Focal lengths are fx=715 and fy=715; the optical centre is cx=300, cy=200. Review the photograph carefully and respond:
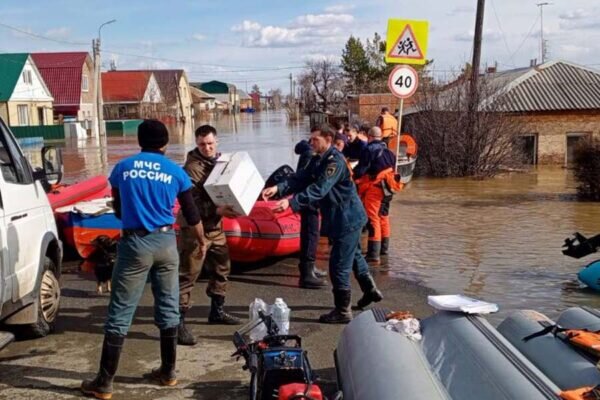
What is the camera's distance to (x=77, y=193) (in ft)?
33.9

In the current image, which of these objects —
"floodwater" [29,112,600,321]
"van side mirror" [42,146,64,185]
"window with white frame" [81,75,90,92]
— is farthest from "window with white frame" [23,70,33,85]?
"van side mirror" [42,146,64,185]

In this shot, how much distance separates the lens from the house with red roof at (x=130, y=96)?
80.3 meters

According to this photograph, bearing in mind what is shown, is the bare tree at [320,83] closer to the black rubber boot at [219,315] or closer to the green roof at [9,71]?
Result: the green roof at [9,71]

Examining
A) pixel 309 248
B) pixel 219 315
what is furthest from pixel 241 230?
pixel 219 315

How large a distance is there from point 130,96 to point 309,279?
76.6m

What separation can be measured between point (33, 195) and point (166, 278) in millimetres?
1719

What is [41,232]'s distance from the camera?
19.9 ft

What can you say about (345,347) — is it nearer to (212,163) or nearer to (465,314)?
(465,314)

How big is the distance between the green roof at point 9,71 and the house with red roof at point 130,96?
2188cm

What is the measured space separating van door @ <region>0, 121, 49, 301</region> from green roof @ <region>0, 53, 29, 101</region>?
166 ft

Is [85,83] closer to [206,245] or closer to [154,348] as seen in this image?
[206,245]

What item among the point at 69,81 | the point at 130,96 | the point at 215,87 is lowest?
the point at 130,96

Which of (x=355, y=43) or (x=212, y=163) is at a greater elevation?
(x=355, y=43)

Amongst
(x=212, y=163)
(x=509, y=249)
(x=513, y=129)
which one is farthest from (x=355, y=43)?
(x=212, y=163)
